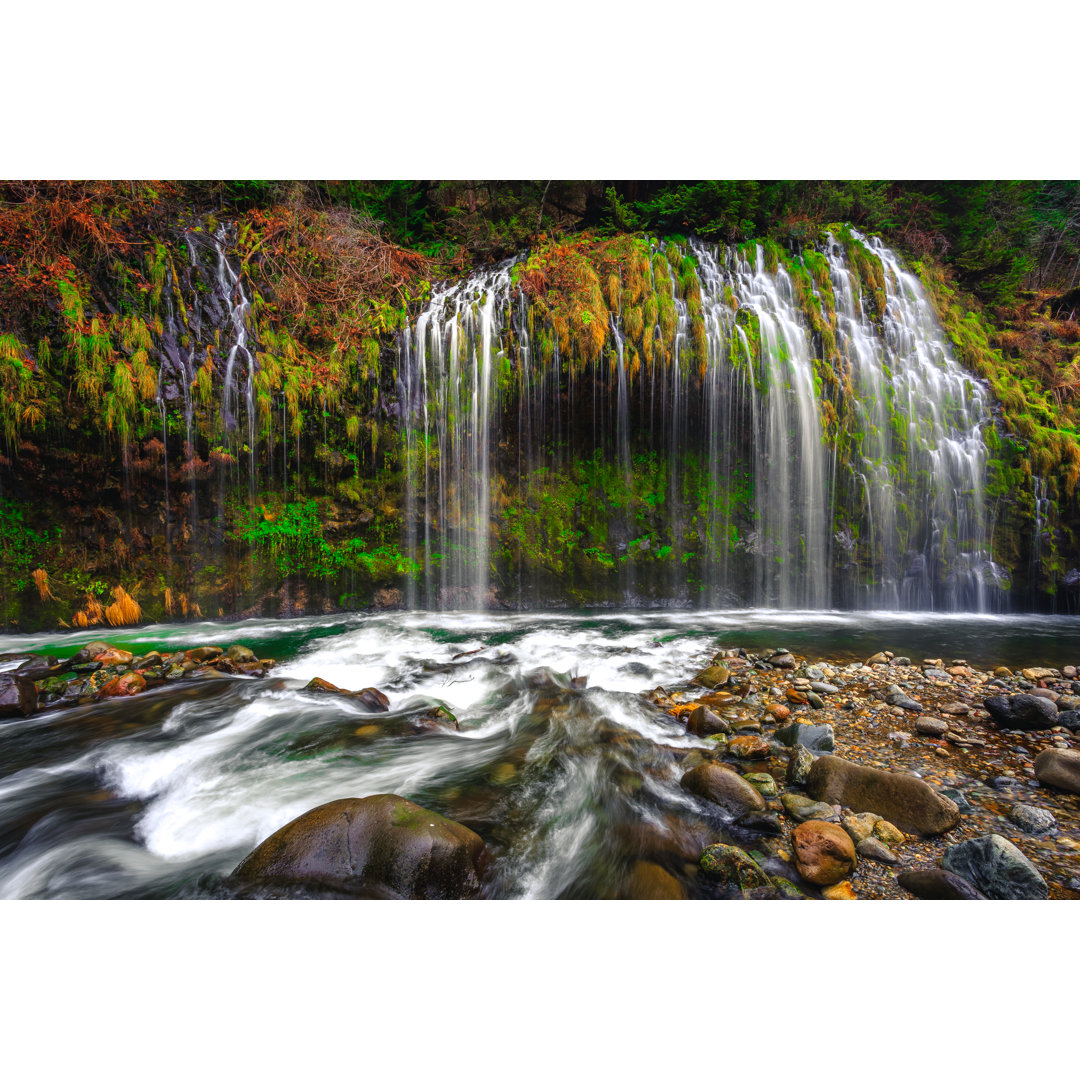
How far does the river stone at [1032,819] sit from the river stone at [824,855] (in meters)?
0.97

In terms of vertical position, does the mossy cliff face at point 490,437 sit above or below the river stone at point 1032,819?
above

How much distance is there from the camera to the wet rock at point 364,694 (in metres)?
3.85

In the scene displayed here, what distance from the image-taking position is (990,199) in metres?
7.29

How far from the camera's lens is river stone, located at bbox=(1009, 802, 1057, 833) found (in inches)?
80.0

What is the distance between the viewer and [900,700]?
3420 millimetres

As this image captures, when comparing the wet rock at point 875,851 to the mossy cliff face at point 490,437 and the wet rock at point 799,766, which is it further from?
the mossy cliff face at point 490,437

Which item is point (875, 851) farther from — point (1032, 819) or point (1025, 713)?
point (1025, 713)

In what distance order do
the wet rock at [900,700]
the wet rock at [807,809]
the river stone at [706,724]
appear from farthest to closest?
the wet rock at [900,700] < the river stone at [706,724] < the wet rock at [807,809]

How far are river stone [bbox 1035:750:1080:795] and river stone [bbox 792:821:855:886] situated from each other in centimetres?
146

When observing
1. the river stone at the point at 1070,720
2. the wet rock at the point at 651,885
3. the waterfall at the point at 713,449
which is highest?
the waterfall at the point at 713,449

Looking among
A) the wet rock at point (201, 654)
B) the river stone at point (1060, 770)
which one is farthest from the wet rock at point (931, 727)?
the wet rock at point (201, 654)

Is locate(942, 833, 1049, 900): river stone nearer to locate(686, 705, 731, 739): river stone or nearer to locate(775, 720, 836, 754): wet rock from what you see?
locate(775, 720, 836, 754): wet rock

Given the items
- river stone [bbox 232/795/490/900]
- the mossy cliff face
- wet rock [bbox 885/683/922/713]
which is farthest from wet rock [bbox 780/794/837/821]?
the mossy cliff face

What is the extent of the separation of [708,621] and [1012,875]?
4831 millimetres
